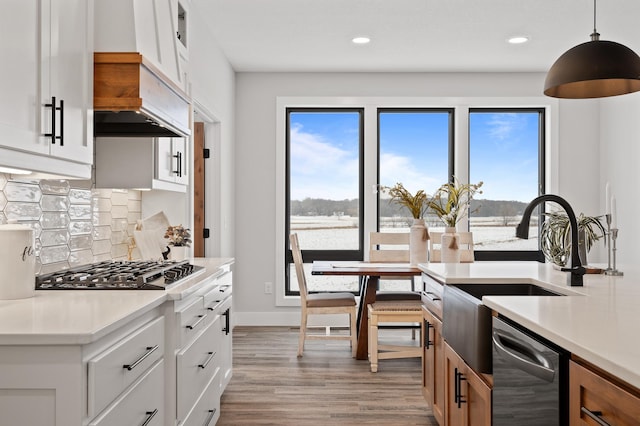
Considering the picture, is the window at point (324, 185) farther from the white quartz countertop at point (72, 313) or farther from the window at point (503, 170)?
the white quartz countertop at point (72, 313)

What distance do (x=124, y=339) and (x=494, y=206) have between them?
186 inches

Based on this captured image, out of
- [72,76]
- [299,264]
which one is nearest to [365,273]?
[299,264]

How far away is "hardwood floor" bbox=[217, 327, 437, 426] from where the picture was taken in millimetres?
3057

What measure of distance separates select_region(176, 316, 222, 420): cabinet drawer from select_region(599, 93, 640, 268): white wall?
12.8 ft

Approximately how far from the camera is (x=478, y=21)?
160 inches

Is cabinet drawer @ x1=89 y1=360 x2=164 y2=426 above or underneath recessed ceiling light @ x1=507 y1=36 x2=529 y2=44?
underneath

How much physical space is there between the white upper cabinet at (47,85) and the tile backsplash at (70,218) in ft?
1.17

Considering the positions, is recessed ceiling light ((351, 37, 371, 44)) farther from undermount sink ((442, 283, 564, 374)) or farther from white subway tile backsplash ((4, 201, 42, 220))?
white subway tile backsplash ((4, 201, 42, 220))

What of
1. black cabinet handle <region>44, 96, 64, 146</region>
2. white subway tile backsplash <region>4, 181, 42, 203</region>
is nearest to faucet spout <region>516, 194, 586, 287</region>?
black cabinet handle <region>44, 96, 64, 146</region>

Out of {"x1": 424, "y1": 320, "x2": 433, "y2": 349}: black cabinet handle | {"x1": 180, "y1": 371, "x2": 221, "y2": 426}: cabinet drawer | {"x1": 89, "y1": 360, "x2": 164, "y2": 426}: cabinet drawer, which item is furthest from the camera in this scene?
{"x1": 424, "y1": 320, "x2": 433, "y2": 349}: black cabinet handle

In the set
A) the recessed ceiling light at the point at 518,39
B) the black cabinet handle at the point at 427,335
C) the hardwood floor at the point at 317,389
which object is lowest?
the hardwood floor at the point at 317,389

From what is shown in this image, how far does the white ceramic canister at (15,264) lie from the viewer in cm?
175

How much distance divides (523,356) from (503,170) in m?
4.39

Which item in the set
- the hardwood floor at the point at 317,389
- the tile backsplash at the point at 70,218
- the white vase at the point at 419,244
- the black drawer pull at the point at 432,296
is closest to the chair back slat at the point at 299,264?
the hardwood floor at the point at 317,389
